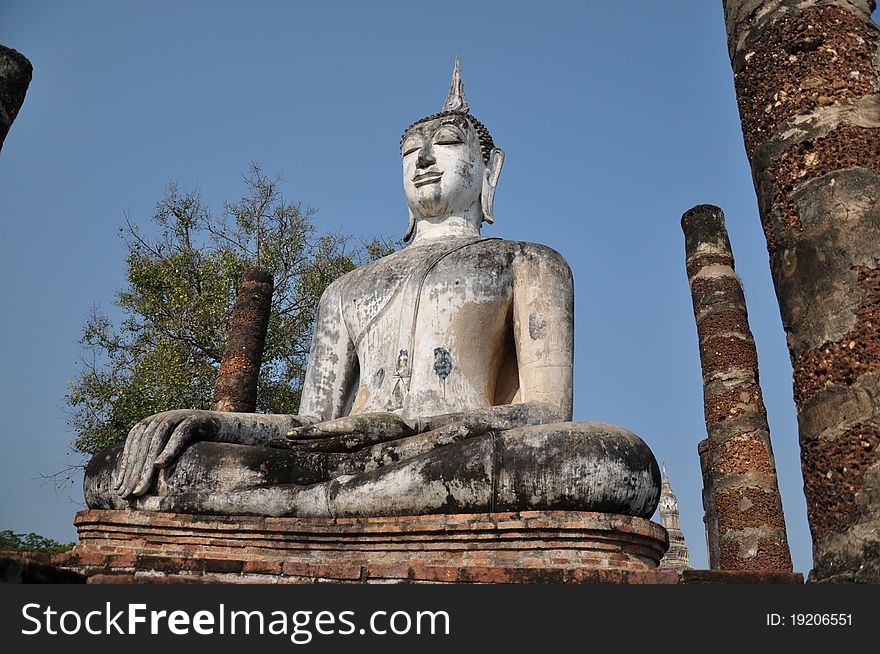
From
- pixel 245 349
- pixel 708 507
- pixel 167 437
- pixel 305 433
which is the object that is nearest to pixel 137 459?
pixel 167 437

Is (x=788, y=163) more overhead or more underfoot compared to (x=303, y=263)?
more underfoot

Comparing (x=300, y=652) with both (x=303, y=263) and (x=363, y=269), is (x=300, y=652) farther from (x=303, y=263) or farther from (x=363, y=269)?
(x=303, y=263)

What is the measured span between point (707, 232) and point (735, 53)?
24.5ft

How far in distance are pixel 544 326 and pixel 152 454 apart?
8.71 feet

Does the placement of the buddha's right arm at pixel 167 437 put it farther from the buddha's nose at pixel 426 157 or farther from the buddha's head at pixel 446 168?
the buddha's nose at pixel 426 157

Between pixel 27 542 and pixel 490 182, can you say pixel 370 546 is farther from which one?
pixel 27 542

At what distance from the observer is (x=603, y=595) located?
2867 mm

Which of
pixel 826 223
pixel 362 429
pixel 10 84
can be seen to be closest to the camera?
pixel 826 223

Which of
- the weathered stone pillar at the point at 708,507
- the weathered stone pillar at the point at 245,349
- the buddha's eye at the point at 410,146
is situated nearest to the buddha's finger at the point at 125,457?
the buddha's eye at the point at 410,146

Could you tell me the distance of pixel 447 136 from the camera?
279 inches

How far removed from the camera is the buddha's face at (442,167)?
7055 millimetres

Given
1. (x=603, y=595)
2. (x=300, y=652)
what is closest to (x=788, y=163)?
(x=603, y=595)

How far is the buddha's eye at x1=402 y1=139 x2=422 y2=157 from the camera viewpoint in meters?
7.15

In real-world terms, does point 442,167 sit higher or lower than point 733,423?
higher
